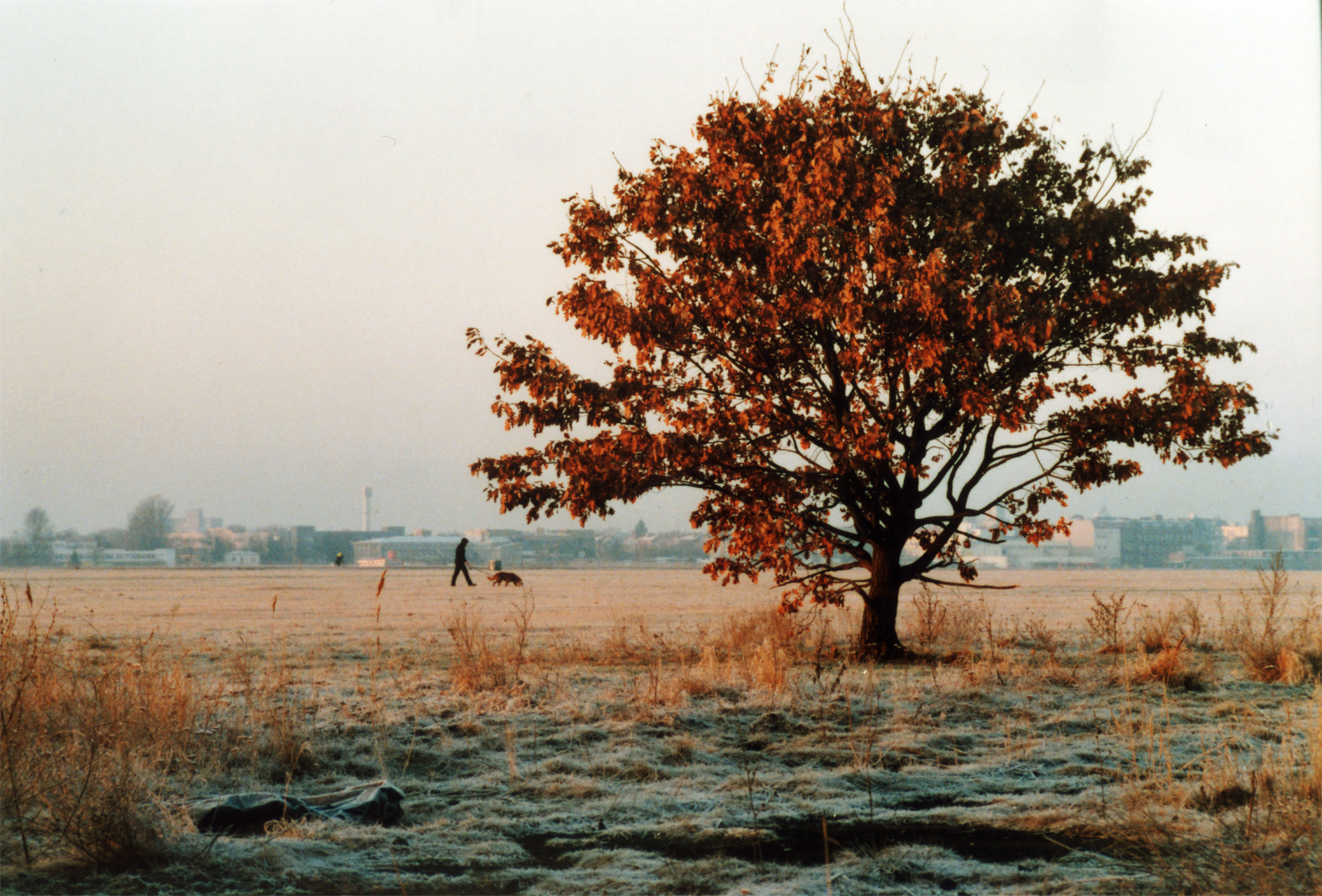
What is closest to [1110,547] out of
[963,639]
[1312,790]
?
[963,639]

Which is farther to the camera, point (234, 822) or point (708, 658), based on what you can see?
point (708, 658)

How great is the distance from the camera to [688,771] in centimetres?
757

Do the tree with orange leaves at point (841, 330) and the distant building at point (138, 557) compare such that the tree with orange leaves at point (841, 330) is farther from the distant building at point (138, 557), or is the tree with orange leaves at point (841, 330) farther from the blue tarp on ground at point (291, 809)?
the distant building at point (138, 557)

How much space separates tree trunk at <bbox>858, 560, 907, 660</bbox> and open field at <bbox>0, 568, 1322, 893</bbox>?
2.83ft

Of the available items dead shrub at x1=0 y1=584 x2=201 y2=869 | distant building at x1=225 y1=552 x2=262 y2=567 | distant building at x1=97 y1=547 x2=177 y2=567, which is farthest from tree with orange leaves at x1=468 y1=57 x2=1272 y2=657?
distant building at x1=225 y1=552 x2=262 y2=567

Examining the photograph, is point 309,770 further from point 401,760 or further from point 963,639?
point 963,639

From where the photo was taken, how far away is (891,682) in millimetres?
11508

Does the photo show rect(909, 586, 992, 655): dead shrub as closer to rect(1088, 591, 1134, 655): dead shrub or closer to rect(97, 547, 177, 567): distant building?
rect(1088, 591, 1134, 655): dead shrub

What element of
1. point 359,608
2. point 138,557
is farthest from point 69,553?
point 359,608

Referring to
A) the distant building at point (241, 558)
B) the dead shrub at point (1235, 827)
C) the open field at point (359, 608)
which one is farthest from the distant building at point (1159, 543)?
the dead shrub at point (1235, 827)

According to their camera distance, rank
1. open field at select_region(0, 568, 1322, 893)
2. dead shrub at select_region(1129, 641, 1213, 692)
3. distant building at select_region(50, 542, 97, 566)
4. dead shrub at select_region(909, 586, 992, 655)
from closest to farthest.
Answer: open field at select_region(0, 568, 1322, 893)
dead shrub at select_region(1129, 641, 1213, 692)
dead shrub at select_region(909, 586, 992, 655)
distant building at select_region(50, 542, 97, 566)

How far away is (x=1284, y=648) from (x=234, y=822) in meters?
12.8

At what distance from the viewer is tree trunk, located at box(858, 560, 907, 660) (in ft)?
45.7

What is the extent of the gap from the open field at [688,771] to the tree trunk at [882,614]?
86 cm
